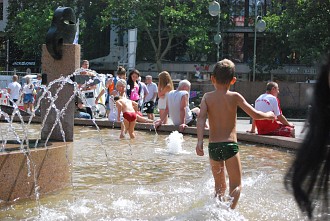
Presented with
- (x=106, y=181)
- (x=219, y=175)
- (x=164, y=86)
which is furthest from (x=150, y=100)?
(x=219, y=175)

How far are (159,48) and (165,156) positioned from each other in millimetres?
44114

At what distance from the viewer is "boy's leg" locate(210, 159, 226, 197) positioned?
550 centimetres

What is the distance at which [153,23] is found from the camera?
2015 inches

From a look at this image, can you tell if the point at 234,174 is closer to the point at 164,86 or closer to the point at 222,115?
the point at 222,115

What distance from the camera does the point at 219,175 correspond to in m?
5.56

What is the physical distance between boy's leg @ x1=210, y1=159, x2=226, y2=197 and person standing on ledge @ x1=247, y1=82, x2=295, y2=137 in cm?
613

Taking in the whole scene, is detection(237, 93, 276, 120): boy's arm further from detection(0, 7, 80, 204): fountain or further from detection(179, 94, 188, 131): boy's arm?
detection(179, 94, 188, 131): boy's arm

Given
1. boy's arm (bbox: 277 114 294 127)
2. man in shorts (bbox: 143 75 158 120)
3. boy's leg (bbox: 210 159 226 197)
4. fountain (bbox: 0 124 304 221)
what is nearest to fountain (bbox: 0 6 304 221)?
fountain (bbox: 0 124 304 221)

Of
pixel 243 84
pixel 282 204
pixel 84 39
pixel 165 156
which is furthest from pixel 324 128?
pixel 84 39

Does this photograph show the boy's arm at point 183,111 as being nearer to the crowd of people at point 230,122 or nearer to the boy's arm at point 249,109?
the crowd of people at point 230,122

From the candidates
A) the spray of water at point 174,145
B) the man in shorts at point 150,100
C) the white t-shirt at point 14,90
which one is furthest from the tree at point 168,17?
the spray of water at point 174,145

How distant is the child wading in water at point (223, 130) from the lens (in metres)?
5.42

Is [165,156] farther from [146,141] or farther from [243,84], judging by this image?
[243,84]

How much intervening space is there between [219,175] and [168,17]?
4373 cm
